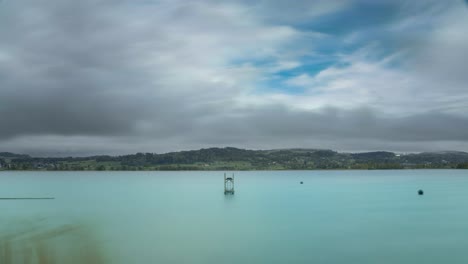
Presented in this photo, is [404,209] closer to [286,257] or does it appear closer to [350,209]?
[350,209]

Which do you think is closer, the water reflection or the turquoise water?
the water reflection

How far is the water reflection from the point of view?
72.5 feet

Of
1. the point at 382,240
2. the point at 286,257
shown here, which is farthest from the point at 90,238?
the point at 382,240

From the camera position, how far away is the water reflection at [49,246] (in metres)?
22.1

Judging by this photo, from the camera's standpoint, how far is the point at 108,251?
24.4 meters

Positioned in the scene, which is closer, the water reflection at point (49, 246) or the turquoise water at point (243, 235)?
the water reflection at point (49, 246)

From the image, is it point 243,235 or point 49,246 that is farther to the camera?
point 243,235

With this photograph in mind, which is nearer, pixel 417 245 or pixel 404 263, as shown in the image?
pixel 404 263

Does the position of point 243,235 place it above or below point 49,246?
below

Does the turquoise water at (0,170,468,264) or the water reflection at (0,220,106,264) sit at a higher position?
the water reflection at (0,220,106,264)

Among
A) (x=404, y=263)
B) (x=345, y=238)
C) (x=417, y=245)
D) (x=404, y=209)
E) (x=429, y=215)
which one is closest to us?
(x=404, y=263)

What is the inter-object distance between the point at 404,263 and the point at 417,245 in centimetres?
525

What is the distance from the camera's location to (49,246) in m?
25.3

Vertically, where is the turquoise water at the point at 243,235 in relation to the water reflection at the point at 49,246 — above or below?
below
